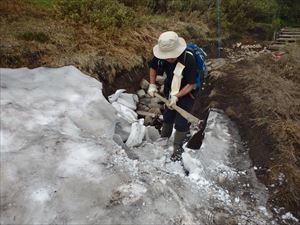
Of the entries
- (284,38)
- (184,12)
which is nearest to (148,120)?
(184,12)

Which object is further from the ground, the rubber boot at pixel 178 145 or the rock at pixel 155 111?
the rubber boot at pixel 178 145

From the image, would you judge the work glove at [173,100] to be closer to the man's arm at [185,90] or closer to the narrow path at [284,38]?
the man's arm at [185,90]

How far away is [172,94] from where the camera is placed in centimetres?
428

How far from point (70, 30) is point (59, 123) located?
9.10 ft

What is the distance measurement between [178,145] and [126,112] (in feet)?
4.04

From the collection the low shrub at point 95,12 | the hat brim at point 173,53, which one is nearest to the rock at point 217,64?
the low shrub at point 95,12

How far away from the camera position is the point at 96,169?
3.60 m

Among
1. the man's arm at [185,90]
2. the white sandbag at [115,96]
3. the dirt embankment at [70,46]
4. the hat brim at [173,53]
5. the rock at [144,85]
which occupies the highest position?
the hat brim at [173,53]

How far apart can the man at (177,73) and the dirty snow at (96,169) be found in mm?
396

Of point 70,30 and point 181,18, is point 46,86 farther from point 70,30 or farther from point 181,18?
point 181,18

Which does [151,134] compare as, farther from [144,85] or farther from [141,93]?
[144,85]

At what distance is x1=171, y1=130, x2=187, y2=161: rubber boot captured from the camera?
14.9ft

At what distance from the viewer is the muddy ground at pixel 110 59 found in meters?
5.04

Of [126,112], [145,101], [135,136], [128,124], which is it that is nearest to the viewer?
[135,136]
